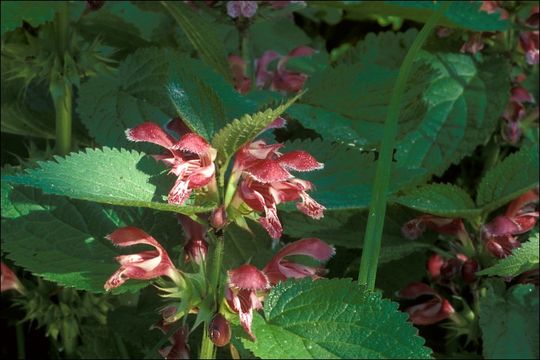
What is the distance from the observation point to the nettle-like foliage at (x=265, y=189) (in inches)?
31.3

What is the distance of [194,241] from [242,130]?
8.3 inches

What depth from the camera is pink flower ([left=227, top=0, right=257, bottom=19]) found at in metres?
1.31

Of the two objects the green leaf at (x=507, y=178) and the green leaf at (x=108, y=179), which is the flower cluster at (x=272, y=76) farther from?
the green leaf at (x=108, y=179)

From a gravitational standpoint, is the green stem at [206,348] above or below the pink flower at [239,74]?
below

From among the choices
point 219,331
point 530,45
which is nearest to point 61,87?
point 219,331

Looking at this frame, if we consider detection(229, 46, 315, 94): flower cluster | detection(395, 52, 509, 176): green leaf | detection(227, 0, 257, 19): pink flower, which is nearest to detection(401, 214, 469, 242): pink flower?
detection(395, 52, 509, 176): green leaf

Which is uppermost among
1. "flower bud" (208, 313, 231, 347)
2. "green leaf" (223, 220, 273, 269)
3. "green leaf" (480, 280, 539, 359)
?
"green leaf" (223, 220, 273, 269)

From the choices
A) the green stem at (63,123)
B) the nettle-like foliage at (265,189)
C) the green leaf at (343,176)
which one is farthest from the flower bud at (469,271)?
the green stem at (63,123)

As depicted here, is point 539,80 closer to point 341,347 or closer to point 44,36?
point 44,36

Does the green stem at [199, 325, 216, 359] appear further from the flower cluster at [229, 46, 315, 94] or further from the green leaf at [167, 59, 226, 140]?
the flower cluster at [229, 46, 315, 94]

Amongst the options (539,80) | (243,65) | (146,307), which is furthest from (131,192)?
(539,80)

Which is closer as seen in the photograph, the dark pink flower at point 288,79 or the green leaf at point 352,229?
the green leaf at point 352,229

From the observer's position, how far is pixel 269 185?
2.64 ft

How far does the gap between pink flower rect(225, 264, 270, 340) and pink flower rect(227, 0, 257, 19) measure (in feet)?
1.93
